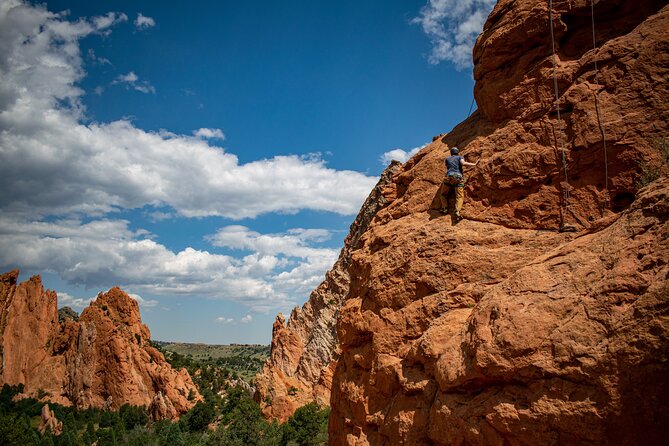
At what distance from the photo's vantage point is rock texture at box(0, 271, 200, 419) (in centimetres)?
7025

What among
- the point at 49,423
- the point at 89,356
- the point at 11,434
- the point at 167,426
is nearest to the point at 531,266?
the point at 11,434

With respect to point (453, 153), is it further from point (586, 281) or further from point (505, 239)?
point (586, 281)

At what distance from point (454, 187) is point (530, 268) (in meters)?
3.51

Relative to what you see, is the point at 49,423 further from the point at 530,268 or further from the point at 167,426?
the point at 530,268

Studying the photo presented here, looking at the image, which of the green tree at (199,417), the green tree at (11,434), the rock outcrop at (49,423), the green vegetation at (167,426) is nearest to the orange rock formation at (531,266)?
the green vegetation at (167,426)

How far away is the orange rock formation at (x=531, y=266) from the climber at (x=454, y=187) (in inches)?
12.8

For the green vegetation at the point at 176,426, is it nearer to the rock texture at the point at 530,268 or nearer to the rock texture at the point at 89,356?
the rock texture at the point at 89,356

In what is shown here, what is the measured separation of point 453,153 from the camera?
34.4ft

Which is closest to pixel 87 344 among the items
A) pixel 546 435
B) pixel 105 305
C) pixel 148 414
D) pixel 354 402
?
pixel 105 305

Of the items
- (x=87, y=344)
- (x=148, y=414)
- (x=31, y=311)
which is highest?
(x=31, y=311)

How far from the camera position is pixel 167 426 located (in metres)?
57.8

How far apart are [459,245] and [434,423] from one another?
12.0 feet

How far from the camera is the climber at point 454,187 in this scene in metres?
10.1

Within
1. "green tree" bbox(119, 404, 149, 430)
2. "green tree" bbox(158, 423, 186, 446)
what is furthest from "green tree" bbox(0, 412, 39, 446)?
"green tree" bbox(119, 404, 149, 430)
